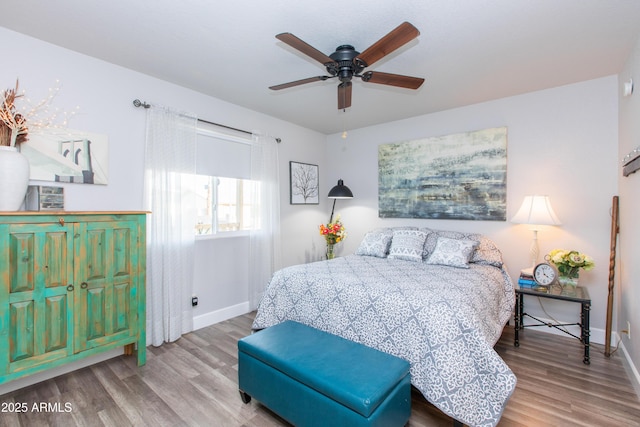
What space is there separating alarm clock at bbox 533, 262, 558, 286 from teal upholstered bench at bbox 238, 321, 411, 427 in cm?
196

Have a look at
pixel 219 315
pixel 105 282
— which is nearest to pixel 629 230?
pixel 219 315

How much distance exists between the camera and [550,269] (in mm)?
2820

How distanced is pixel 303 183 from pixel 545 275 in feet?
10.4

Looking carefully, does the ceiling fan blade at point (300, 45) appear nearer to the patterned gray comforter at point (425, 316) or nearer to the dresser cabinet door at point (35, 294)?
the patterned gray comforter at point (425, 316)

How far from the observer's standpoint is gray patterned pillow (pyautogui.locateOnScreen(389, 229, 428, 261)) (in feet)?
10.9

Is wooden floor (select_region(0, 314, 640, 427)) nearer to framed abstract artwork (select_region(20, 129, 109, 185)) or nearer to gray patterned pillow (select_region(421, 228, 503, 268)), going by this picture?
gray patterned pillow (select_region(421, 228, 503, 268))

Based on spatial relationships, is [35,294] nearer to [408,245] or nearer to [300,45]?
[300,45]

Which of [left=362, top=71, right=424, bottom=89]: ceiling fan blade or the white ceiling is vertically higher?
the white ceiling

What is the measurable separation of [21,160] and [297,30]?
207cm

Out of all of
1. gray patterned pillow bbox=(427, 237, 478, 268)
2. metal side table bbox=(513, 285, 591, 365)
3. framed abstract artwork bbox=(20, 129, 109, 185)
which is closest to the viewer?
framed abstract artwork bbox=(20, 129, 109, 185)

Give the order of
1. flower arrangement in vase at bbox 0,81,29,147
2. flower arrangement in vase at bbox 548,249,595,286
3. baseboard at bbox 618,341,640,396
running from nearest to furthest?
flower arrangement in vase at bbox 0,81,29,147
baseboard at bbox 618,341,640,396
flower arrangement in vase at bbox 548,249,595,286

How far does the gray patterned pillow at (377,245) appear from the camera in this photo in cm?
357

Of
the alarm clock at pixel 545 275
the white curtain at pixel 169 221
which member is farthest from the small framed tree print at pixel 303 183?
the alarm clock at pixel 545 275

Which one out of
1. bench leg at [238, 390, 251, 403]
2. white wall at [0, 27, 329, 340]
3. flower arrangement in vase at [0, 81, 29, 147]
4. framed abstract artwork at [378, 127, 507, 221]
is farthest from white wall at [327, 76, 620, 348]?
flower arrangement in vase at [0, 81, 29, 147]
